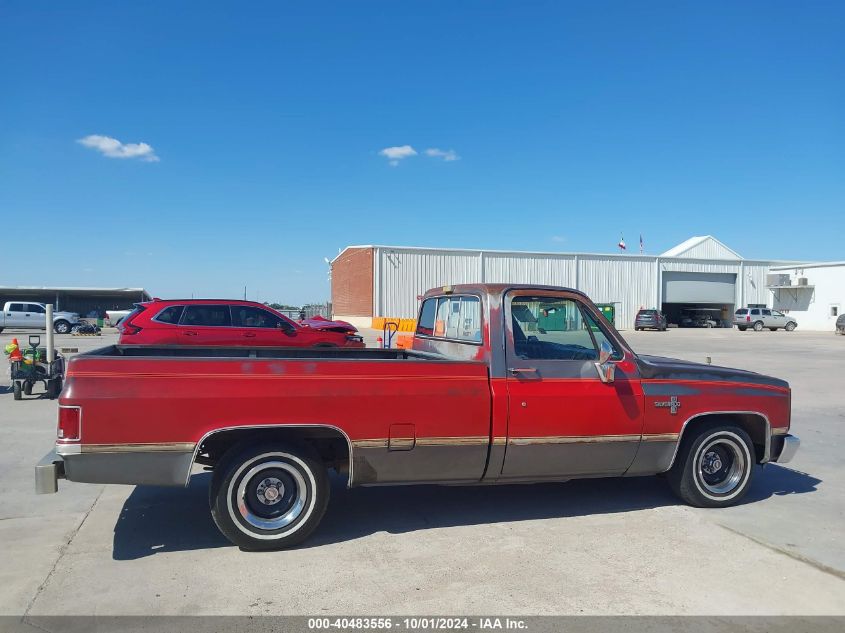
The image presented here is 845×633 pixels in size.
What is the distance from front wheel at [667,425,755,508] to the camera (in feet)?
17.1

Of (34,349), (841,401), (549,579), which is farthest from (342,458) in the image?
(841,401)

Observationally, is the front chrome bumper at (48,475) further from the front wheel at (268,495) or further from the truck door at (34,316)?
the truck door at (34,316)

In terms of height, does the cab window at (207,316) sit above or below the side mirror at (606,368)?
above

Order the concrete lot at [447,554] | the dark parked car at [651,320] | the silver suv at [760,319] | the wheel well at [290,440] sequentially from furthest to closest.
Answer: the silver suv at [760,319]
the dark parked car at [651,320]
the wheel well at [290,440]
the concrete lot at [447,554]

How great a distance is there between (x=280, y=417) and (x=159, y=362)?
0.83 m

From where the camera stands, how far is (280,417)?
413 cm

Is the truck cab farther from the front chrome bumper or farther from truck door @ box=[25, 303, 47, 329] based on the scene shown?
the front chrome bumper

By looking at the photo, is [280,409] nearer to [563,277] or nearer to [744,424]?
[744,424]

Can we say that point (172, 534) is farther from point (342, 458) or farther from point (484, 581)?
point (484, 581)

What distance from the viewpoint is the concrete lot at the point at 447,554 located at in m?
3.63

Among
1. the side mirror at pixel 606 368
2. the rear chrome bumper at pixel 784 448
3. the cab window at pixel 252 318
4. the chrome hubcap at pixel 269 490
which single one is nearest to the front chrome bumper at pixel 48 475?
the chrome hubcap at pixel 269 490

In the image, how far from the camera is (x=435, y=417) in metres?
4.42

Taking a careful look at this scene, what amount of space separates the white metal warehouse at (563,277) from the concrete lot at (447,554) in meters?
36.1

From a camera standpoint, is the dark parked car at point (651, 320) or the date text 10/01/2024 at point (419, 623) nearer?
the date text 10/01/2024 at point (419, 623)
